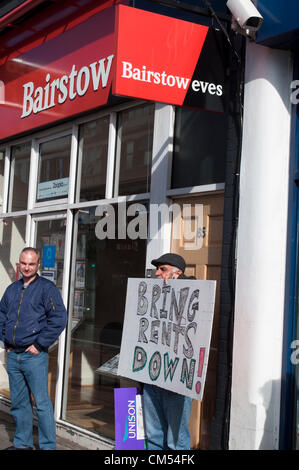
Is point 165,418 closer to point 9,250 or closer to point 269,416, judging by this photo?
point 269,416

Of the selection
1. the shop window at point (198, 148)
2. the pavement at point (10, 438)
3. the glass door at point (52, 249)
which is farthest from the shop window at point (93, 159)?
the pavement at point (10, 438)

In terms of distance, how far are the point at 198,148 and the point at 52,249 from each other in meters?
2.78

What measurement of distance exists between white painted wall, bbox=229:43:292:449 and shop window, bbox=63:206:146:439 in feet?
5.25

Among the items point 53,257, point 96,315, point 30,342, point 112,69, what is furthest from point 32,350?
point 112,69

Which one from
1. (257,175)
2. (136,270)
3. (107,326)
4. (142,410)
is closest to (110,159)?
(136,270)

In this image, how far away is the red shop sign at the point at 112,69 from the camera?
486 cm

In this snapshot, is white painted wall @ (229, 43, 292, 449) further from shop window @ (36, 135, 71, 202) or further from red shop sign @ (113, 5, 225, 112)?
shop window @ (36, 135, 71, 202)

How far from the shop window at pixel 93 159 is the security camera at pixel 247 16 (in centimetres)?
247

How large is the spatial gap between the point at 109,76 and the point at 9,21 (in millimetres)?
2331

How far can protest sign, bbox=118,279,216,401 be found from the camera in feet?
14.1

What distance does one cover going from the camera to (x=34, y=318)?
591 centimetres

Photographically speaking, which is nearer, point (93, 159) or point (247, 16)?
point (247, 16)

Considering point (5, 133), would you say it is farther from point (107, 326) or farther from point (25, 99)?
point (107, 326)

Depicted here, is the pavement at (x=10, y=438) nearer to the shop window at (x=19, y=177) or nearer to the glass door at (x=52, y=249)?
the glass door at (x=52, y=249)
